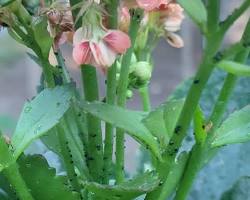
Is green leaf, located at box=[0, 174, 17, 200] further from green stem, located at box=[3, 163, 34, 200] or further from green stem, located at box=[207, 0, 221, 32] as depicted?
green stem, located at box=[207, 0, 221, 32]

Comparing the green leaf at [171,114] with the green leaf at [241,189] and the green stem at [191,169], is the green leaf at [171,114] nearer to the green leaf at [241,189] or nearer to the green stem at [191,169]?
the green stem at [191,169]

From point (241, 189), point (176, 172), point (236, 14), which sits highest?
point (236, 14)

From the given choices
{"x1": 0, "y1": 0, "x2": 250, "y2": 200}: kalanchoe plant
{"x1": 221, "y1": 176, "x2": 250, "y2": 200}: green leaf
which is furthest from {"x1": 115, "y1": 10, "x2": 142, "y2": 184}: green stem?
{"x1": 221, "y1": 176, "x2": 250, "y2": 200}: green leaf

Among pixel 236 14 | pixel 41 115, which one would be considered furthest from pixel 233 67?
pixel 41 115

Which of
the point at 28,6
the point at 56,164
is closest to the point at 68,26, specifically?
the point at 28,6

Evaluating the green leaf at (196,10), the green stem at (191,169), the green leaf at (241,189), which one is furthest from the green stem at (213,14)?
the green leaf at (241,189)

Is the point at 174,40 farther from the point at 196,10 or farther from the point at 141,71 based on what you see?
the point at 196,10

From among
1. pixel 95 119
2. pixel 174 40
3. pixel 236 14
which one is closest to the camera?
pixel 236 14
